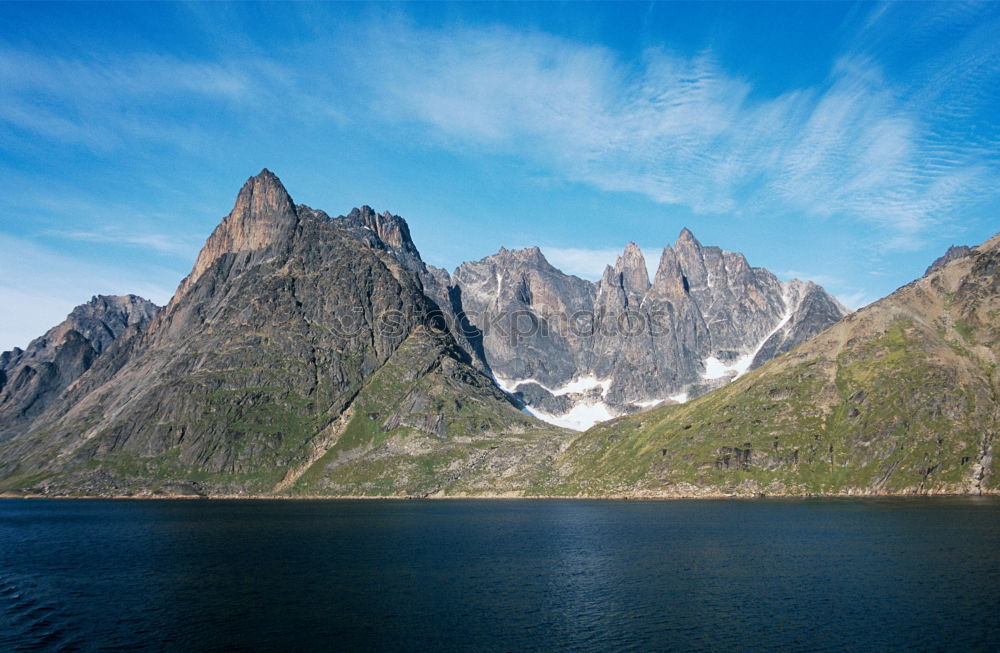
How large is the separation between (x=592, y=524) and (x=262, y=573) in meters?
91.5

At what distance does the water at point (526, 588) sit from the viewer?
71.5 meters

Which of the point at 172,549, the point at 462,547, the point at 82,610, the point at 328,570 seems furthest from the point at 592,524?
the point at 82,610

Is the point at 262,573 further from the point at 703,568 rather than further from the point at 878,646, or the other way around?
the point at 878,646

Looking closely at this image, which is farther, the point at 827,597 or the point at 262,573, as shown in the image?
the point at 262,573

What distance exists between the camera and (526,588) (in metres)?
97.8

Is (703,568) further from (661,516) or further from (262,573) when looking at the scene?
(661,516)

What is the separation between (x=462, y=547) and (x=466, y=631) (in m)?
65.4

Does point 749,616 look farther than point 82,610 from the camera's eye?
No

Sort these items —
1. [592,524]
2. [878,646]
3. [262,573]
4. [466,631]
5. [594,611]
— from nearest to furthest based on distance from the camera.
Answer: [878,646], [466,631], [594,611], [262,573], [592,524]

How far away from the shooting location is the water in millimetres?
71500

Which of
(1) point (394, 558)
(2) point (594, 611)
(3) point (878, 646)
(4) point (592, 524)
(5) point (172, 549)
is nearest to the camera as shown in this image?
(3) point (878, 646)

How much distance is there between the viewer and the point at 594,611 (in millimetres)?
83625

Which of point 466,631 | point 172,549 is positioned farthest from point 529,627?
point 172,549

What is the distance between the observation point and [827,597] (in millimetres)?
86938
